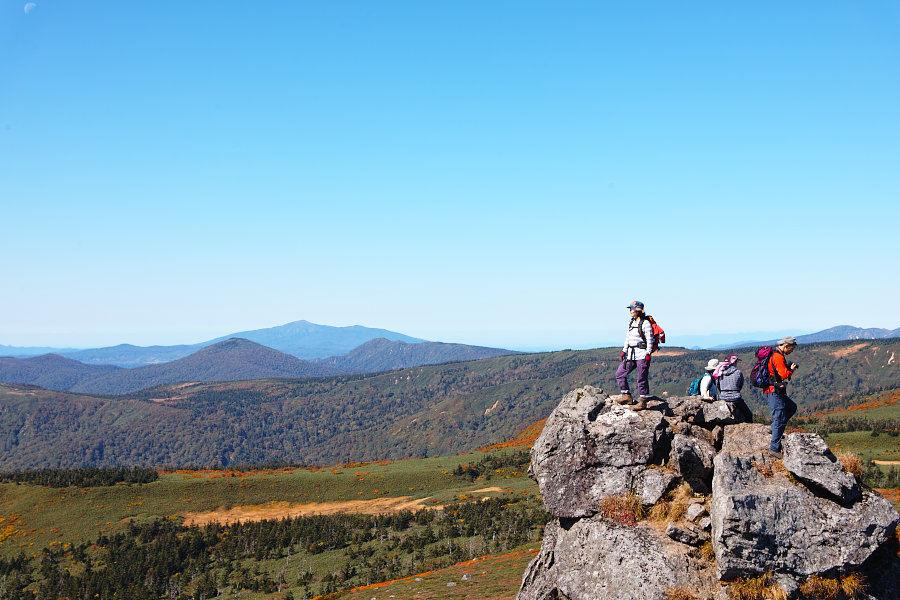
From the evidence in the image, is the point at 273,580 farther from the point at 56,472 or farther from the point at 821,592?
the point at 56,472

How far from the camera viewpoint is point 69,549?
287 ft

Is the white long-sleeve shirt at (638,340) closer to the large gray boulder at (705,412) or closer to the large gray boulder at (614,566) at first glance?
the large gray boulder at (705,412)

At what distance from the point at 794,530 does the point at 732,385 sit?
307 inches

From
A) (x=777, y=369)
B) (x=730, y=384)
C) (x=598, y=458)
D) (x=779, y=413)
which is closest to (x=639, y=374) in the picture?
(x=598, y=458)

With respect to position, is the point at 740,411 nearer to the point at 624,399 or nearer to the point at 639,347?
the point at 624,399

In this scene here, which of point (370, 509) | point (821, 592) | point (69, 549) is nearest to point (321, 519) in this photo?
point (370, 509)

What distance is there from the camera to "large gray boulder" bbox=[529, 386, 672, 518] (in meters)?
21.0

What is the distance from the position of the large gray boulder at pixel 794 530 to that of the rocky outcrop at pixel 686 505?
0.03 m

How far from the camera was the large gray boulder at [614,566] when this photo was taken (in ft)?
57.9

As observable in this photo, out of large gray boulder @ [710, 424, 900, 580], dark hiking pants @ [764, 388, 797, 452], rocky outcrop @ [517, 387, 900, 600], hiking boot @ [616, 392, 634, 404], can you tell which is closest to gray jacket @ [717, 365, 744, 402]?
rocky outcrop @ [517, 387, 900, 600]

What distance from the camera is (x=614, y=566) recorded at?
18859 millimetres

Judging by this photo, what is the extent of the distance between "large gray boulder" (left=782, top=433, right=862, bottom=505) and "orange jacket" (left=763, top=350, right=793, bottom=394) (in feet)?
6.84

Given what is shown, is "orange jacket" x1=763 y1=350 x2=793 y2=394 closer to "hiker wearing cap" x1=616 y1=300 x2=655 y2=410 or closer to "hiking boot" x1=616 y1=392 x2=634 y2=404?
"hiker wearing cap" x1=616 y1=300 x2=655 y2=410

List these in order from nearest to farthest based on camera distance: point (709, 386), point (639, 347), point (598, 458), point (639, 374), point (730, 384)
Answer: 1. point (598, 458)
2. point (639, 347)
3. point (639, 374)
4. point (730, 384)
5. point (709, 386)
